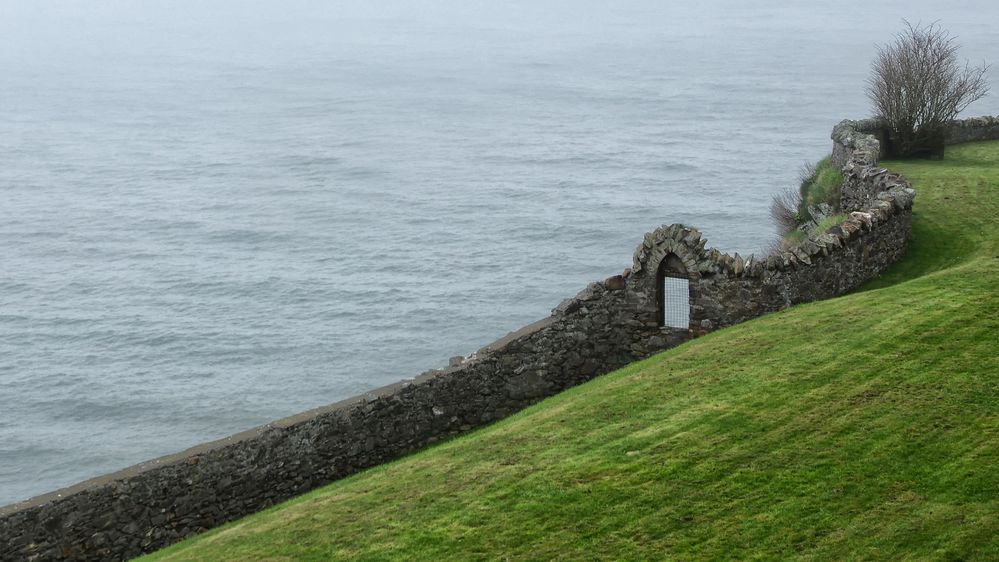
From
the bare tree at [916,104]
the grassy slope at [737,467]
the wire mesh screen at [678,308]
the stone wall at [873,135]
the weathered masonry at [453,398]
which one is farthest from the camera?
the bare tree at [916,104]

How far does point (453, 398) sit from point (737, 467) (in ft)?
27.8

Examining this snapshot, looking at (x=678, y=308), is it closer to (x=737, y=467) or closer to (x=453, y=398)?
(x=453, y=398)

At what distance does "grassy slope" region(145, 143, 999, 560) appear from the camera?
606 inches

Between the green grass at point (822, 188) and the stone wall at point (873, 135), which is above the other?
the stone wall at point (873, 135)

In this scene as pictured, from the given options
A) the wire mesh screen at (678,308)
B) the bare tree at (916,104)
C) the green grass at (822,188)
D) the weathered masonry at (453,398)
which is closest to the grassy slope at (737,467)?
the weathered masonry at (453,398)

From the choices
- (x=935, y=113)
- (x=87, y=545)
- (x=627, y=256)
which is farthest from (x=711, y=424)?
(x=627, y=256)

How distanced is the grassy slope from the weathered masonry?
99 centimetres

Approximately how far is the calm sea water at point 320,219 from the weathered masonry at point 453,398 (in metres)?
43.7

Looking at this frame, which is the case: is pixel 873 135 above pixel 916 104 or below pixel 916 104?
below

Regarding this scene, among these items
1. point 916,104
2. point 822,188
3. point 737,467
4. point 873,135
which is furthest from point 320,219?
point 737,467

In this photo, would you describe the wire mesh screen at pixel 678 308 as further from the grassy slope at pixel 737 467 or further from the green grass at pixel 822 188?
the green grass at pixel 822 188

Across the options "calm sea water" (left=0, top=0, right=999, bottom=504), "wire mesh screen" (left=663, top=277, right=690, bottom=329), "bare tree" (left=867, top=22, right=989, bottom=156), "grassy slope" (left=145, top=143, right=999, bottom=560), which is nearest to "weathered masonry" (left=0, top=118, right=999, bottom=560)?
"wire mesh screen" (left=663, top=277, right=690, bottom=329)

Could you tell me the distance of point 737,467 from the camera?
55.2ft

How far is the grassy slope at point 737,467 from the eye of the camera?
15383 mm
